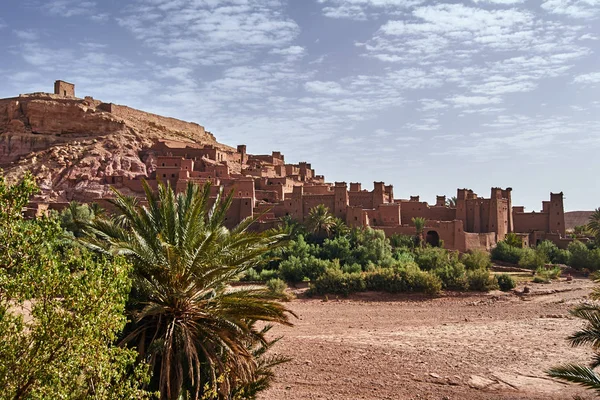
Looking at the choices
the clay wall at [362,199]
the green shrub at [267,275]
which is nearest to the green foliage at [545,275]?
the clay wall at [362,199]

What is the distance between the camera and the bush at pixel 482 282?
71.0ft

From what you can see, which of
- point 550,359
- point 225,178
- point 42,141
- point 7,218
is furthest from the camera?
point 42,141

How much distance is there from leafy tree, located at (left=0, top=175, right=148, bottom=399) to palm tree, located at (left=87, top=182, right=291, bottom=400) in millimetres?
1301

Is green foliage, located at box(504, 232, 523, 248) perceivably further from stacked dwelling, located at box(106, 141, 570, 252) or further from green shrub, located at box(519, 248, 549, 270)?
green shrub, located at box(519, 248, 549, 270)

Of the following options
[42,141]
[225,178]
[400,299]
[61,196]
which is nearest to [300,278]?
[400,299]

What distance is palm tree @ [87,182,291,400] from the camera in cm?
568

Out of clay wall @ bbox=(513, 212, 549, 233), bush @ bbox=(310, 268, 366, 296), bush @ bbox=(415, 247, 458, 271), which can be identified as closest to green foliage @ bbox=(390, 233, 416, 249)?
bush @ bbox=(415, 247, 458, 271)

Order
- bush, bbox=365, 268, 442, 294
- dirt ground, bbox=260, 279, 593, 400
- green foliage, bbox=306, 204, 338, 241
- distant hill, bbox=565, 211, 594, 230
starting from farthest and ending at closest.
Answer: distant hill, bbox=565, 211, 594, 230
green foliage, bbox=306, 204, 338, 241
bush, bbox=365, 268, 442, 294
dirt ground, bbox=260, 279, 593, 400

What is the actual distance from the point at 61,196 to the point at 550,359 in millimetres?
34567

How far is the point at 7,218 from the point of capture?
3.89 metres

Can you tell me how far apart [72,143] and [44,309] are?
42.0 m

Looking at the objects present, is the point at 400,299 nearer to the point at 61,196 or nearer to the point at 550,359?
the point at 550,359

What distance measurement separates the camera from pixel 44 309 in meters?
3.96

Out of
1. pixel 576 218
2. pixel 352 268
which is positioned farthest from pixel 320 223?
pixel 576 218
